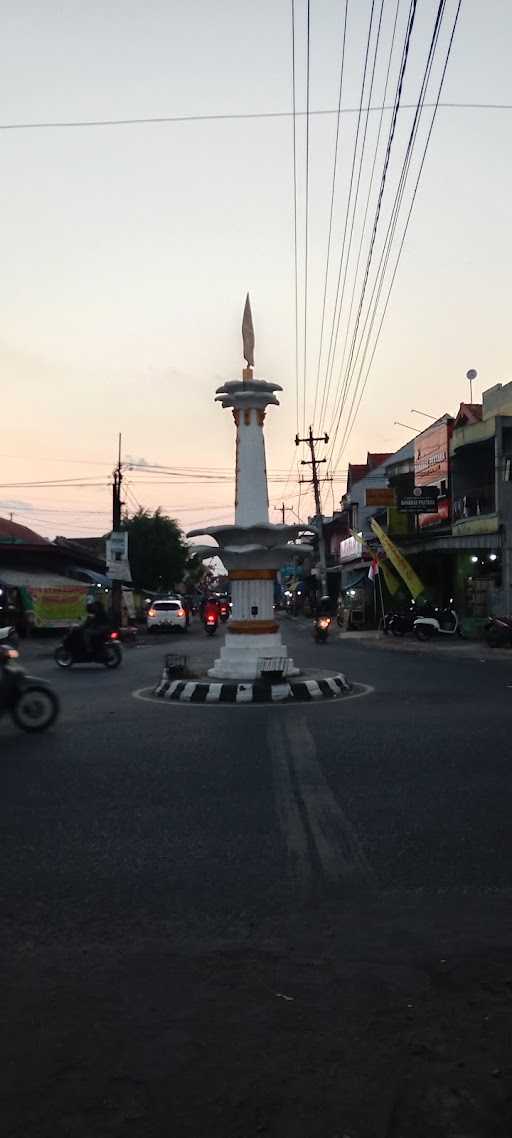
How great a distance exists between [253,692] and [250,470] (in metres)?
5.23

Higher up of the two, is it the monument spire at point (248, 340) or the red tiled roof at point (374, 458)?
the red tiled roof at point (374, 458)

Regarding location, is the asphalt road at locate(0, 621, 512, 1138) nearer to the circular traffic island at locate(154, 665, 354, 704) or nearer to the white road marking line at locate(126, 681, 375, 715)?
the white road marking line at locate(126, 681, 375, 715)

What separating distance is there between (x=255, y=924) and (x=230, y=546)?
45.3ft

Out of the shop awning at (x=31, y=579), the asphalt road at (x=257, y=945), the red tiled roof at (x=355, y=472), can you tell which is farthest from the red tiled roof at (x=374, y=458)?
the asphalt road at (x=257, y=945)

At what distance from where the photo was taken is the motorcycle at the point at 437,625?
3188cm

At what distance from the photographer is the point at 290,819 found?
6.72 metres

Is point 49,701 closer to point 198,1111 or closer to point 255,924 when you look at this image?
point 255,924

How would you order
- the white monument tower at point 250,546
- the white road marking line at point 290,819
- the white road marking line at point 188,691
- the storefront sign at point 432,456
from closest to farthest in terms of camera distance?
1. the white road marking line at point 290,819
2. the white road marking line at point 188,691
3. the white monument tower at point 250,546
4. the storefront sign at point 432,456

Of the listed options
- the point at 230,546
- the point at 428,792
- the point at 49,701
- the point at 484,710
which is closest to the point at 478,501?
the point at 230,546

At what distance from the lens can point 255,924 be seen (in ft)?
14.9

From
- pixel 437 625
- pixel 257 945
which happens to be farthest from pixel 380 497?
pixel 257 945

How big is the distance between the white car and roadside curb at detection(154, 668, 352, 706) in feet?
89.3

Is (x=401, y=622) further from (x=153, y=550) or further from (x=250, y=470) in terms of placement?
(x=153, y=550)

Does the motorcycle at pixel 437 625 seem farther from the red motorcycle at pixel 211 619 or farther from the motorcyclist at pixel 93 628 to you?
the motorcyclist at pixel 93 628
